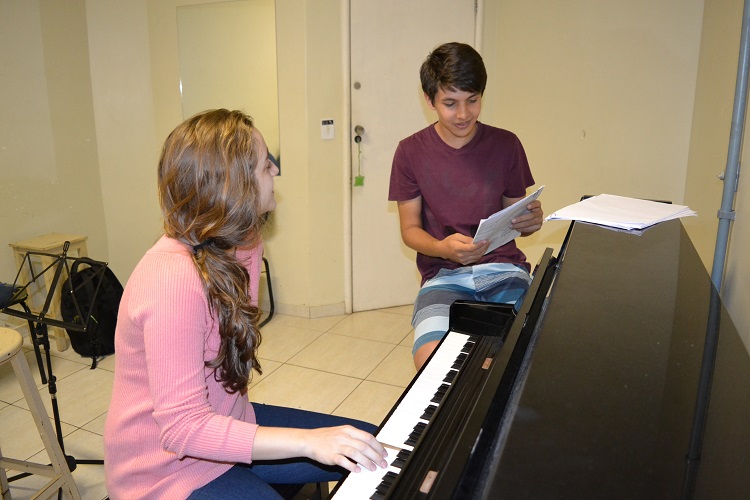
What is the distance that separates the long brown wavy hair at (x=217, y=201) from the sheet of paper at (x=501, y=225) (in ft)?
2.03

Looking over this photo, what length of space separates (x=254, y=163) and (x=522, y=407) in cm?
69

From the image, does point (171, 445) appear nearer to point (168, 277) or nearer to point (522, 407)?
point (168, 277)

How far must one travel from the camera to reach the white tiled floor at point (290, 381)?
240 centimetres

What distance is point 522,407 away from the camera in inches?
30.4

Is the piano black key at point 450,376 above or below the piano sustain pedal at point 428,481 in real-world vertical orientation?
below

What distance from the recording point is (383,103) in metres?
3.62

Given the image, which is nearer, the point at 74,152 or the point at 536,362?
the point at 536,362

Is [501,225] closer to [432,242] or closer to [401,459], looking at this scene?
[432,242]

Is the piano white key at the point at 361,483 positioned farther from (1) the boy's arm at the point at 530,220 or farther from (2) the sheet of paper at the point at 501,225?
(1) the boy's arm at the point at 530,220

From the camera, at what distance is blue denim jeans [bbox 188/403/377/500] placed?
115 centimetres

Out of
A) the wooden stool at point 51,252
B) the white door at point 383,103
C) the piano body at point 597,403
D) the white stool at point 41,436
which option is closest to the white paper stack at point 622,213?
the piano body at point 597,403

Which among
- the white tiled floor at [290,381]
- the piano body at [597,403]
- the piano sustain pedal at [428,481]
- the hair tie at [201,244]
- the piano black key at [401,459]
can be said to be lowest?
the white tiled floor at [290,381]

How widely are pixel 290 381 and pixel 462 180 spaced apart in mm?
1511

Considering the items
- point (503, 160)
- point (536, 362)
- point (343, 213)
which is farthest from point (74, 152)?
point (536, 362)
